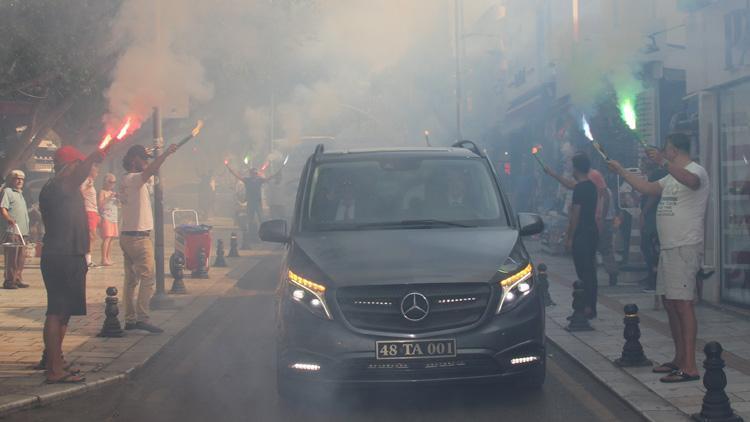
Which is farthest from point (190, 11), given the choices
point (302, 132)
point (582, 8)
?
point (302, 132)

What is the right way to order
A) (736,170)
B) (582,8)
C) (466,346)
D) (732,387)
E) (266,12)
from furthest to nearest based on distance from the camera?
(582,8)
(266,12)
(736,170)
(732,387)
(466,346)

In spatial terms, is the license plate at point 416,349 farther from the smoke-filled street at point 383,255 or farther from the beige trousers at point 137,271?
the beige trousers at point 137,271

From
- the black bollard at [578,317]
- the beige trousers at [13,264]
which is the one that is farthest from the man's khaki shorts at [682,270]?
the beige trousers at [13,264]

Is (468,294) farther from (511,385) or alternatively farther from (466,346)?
(511,385)

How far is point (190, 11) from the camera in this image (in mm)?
12828

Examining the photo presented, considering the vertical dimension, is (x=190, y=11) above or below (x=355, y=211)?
above

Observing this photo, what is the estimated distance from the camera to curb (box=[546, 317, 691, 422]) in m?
6.29

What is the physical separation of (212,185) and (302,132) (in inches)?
164

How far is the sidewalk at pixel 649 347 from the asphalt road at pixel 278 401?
16 centimetres

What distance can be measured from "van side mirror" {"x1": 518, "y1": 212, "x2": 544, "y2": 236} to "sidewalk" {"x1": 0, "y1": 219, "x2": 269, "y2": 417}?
348cm

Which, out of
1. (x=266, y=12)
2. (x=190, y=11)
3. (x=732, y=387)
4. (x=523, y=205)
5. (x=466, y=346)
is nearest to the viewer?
(x=466, y=346)

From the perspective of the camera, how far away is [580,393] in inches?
278

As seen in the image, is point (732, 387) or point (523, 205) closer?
point (732, 387)

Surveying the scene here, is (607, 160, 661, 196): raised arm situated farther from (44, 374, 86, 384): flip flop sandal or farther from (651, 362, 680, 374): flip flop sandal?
(44, 374, 86, 384): flip flop sandal
